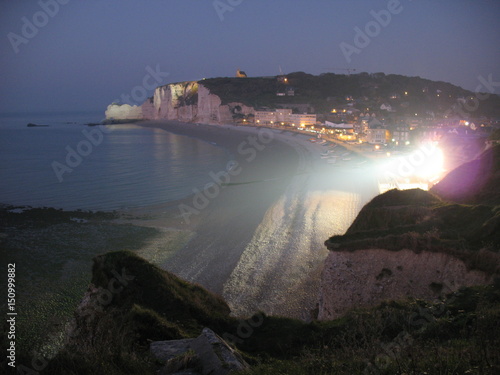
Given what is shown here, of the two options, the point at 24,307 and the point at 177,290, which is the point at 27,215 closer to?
the point at 24,307

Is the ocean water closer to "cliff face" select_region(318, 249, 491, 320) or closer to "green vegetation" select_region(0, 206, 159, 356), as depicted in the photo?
"green vegetation" select_region(0, 206, 159, 356)

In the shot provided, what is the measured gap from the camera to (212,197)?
28.0 meters

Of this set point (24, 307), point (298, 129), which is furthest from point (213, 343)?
point (298, 129)

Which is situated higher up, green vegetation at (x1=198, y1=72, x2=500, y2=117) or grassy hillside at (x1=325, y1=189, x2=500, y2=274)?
green vegetation at (x1=198, y1=72, x2=500, y2=117)

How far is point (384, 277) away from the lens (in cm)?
1063

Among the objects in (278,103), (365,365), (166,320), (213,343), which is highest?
(278,103)

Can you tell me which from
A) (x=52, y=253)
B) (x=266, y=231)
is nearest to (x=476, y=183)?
(x=266, y=231)

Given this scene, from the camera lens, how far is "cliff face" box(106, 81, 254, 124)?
94750 mm

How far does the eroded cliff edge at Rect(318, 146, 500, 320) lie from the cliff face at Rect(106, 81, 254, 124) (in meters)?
83.6

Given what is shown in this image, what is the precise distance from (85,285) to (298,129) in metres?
65.5

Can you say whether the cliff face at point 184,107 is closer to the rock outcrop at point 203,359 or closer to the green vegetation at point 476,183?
the green vegetation at point 476,183

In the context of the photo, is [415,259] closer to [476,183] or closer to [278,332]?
[278,332]

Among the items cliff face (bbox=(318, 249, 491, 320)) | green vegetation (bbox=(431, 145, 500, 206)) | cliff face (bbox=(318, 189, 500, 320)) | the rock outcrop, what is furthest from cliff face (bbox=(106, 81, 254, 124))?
the rock outcrop

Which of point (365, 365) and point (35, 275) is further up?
point (365, 365)
